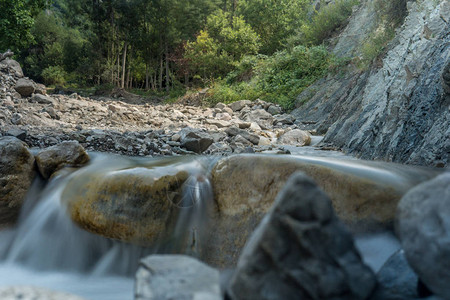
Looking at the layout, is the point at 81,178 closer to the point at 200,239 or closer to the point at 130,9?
the point at 200,239

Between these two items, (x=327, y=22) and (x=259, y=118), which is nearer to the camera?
(x=259, y=118)

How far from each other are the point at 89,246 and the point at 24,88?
8.68 metres

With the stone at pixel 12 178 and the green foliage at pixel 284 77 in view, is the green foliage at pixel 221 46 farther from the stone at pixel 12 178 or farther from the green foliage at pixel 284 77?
the stone at pixel 12 178

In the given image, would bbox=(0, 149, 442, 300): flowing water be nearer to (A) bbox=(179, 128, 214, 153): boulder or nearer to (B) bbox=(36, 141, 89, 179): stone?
(B) bbox=(36, 141, 89, 179): stone

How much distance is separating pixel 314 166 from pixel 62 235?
2603mm

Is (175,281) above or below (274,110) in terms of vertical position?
below

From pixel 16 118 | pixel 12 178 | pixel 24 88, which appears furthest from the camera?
pixel 24 88

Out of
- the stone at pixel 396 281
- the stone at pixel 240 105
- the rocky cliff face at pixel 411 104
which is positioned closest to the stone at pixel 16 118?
the rocky cliff face at pixel 411 104

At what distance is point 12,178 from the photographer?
3.84 meters

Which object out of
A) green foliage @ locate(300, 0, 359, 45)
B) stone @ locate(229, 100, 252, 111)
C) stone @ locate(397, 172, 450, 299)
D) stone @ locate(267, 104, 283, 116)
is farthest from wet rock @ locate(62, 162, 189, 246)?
green foliage @ locate(300, 0, 359, 45)

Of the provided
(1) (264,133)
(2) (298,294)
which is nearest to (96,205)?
(2) (298,294)

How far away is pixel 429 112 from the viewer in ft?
12.2

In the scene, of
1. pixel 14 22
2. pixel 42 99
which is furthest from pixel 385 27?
pixel 14 22

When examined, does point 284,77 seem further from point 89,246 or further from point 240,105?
point 89,246
